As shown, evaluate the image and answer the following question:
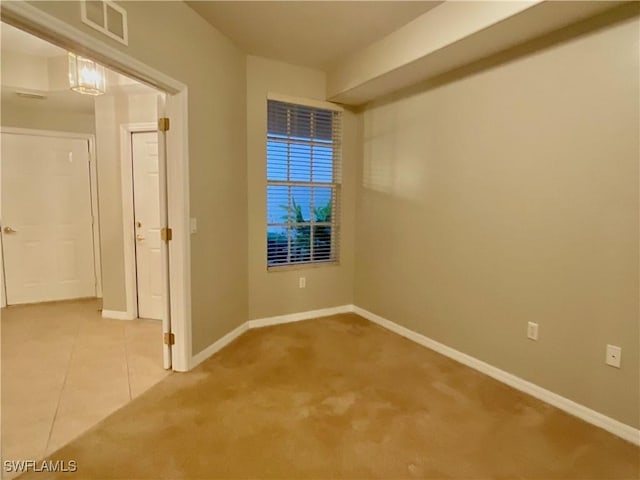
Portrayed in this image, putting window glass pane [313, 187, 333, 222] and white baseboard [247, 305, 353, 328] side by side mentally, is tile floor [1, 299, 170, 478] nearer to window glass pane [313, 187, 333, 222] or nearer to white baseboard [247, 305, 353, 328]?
white baseboard [247, 305, 353, 328]

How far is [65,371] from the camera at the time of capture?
2.71 m

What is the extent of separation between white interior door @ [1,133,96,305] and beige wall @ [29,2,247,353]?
268 cm

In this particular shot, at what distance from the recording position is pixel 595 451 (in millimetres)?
1880

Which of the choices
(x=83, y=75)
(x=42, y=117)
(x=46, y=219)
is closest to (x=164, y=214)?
(x=83, y=75)

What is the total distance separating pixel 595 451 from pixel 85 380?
324 centimetres

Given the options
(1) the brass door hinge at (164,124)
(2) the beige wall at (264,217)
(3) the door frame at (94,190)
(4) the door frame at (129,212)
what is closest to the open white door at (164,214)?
(1) the brass door hinge at (164,124)

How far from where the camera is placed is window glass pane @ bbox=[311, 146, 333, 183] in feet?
12.7

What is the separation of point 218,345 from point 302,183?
72.2 inches

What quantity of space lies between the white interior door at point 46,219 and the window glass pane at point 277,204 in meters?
2.75

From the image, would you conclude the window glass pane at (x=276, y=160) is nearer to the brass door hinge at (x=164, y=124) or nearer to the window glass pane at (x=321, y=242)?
the window glass pane at (x=321, y=242)

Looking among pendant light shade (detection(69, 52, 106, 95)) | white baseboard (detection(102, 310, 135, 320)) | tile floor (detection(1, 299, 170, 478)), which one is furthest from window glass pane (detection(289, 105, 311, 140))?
white baseboard (detection(102, 310, 135, 320))

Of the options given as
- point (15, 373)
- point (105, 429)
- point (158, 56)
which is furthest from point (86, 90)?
point (105, 429)

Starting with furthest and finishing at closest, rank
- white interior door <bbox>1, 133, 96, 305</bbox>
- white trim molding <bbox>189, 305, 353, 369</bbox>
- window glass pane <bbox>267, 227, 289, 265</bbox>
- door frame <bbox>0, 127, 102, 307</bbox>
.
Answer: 1. door frame <bbox>0, 127, 102, 307</bbox>
2. white interior door <bbox>1, 133, 96, 305</bbox>
3. window glass pane <bbox>267, 227, 289, 265</bbox>
4. white trim molding <bbox>189, 305, 353, 369</bbox>

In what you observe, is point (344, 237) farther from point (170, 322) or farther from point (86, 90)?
point (86, 90)
